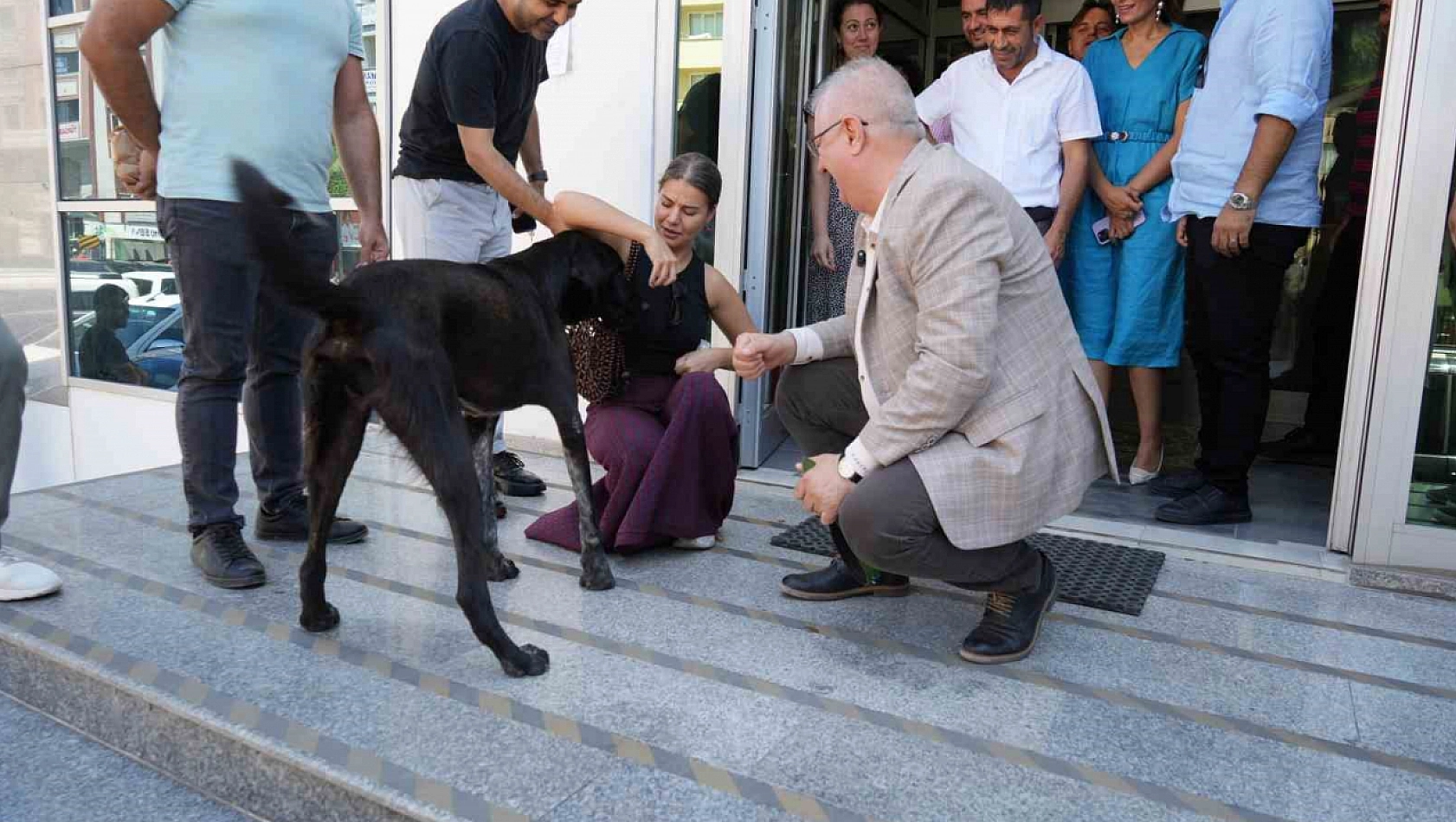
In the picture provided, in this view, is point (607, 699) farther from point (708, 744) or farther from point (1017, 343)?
point (1017, 343)

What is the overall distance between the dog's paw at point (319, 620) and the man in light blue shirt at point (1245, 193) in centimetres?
284

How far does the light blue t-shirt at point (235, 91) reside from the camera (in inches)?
108

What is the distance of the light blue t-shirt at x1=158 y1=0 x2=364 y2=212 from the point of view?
8.97ft

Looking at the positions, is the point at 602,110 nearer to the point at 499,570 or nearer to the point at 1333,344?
the point at 499,570

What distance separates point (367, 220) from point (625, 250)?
96 centimetres

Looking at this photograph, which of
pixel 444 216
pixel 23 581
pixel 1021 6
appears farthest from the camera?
pixel 1021 6

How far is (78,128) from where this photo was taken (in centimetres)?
665

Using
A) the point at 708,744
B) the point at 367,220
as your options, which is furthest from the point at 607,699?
the point at 367,220

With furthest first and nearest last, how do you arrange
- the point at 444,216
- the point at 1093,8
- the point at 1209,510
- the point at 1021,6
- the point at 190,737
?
the point at 1093,8, the point at 1021,6, the point at 1209,510, the point at 444,216, the point at 190,737

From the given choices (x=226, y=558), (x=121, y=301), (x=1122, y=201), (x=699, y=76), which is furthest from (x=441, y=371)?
(x=121, y=301)

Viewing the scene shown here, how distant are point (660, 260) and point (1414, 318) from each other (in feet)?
7.51

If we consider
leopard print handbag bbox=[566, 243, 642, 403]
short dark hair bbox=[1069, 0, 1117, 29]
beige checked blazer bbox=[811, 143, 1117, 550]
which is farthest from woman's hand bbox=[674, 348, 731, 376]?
short dark hair bbox=[1069, 0, 1117, 29]

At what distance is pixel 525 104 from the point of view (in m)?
3.46

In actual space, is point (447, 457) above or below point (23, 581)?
above
